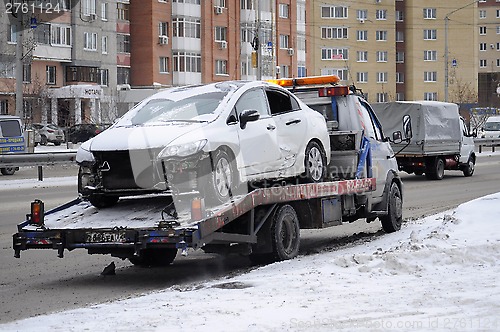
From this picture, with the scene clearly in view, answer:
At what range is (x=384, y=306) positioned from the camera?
28.1 feet

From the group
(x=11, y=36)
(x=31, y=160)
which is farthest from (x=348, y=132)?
(x=11, y=36)

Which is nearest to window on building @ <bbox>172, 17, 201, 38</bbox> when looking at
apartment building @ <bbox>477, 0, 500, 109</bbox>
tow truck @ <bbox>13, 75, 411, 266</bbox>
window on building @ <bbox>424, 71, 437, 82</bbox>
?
window on building @ <bbox>424, 71, 437, 82</bbox>

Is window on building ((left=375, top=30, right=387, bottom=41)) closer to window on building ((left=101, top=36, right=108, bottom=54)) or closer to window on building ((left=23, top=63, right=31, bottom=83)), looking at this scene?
window on building ((left=101, top=36, right=108, bottom=54))

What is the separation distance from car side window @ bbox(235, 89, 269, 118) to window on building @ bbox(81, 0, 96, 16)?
6211 centimetres

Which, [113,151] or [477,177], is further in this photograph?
[477,177]

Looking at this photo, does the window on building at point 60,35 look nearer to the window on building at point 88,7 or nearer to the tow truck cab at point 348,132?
the window on building at point 88,7

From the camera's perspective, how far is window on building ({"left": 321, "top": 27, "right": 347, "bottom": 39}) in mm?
107750

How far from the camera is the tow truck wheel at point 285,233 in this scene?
12.1m

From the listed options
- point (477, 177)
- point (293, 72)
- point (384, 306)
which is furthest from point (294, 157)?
point (293, 72)

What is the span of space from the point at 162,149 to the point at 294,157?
2.63m

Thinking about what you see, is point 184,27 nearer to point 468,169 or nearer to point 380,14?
point 380,14

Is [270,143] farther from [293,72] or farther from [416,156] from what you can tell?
[293,72]

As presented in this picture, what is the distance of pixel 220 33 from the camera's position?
81.5m

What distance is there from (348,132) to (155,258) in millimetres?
3866
